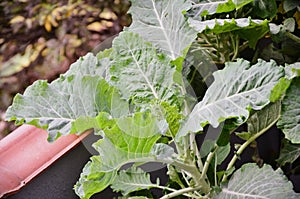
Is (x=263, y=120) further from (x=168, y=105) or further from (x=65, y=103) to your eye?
(x=65, y=103)

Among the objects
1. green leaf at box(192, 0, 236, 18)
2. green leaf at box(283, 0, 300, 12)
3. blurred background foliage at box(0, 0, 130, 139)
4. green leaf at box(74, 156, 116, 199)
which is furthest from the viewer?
blurred background foliage at box(0, 0, 130, 139)

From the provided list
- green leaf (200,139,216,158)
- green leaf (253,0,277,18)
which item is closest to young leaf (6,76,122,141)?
green leaf (200,139,216,158)

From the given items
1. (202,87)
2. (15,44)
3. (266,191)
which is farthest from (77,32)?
(266,191)

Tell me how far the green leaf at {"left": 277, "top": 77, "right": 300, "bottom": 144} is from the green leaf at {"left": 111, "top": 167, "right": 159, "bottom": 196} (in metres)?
0.27

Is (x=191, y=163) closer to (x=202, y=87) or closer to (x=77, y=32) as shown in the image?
(x=202, y=87)

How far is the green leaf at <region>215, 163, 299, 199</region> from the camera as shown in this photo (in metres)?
0.74

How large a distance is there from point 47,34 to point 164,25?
2.06 ft

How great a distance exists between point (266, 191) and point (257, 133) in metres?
0.19

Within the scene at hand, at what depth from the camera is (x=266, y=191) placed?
0.75 m

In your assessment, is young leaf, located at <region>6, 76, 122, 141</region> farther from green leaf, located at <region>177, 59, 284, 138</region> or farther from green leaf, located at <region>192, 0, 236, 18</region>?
green leaf, located at <region>192, 0, 236, 18</region>

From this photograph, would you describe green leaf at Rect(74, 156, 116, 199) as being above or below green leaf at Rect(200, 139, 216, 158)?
above

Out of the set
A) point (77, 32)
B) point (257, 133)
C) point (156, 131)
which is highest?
point (156, 131)

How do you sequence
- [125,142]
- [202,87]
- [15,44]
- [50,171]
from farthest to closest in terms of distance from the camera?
[15,44]
[202,87]
[50,171]
[125,142]

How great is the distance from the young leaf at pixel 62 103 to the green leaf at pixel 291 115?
0.27 metres
